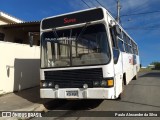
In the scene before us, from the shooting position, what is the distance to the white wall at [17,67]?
12211mm

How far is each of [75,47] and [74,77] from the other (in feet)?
3.26

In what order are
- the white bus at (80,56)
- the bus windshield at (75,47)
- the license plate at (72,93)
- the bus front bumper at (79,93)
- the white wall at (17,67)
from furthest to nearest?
1. the white wall at (17,67)
2. the license plate at (72,93)
3. the bus windshield at (75,47)
4. the white bus at (80,56)
5. the bus front bumper at (79,93)

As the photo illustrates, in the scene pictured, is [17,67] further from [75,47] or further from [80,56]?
[80,56]

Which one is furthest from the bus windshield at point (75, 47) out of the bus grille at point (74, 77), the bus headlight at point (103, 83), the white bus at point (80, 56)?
the bus headlight at point (103, 83)

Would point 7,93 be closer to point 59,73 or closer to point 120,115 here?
point 59,73

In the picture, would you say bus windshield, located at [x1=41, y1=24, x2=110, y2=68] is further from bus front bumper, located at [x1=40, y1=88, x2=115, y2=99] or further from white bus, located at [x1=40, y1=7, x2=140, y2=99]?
bus front bumper, located at [x1=40, y1=88, x2=115, y2=99]

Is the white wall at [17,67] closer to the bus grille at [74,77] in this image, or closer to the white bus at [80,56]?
the white bus at [80,56]

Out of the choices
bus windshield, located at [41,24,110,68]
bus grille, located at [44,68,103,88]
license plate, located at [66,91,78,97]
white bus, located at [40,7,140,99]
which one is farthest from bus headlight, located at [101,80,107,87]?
license plate, located at [66,91,78,97]

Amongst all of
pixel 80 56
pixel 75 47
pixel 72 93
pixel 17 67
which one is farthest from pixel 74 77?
pixel 17 67

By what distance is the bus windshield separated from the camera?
8.40 meters

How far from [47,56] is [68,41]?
0.96 meters

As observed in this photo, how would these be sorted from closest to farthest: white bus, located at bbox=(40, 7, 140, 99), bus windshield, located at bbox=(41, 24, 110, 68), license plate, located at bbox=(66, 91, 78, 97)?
white bus, located at bbox=(40, 7, 140, 99) → bus windshield, located at bbox=(41, 24, 110, 68) → license plate, located at bbox=(66, 91, 78, 97)

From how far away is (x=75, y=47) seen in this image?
28.9ft

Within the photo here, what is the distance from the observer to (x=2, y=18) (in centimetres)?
1873
